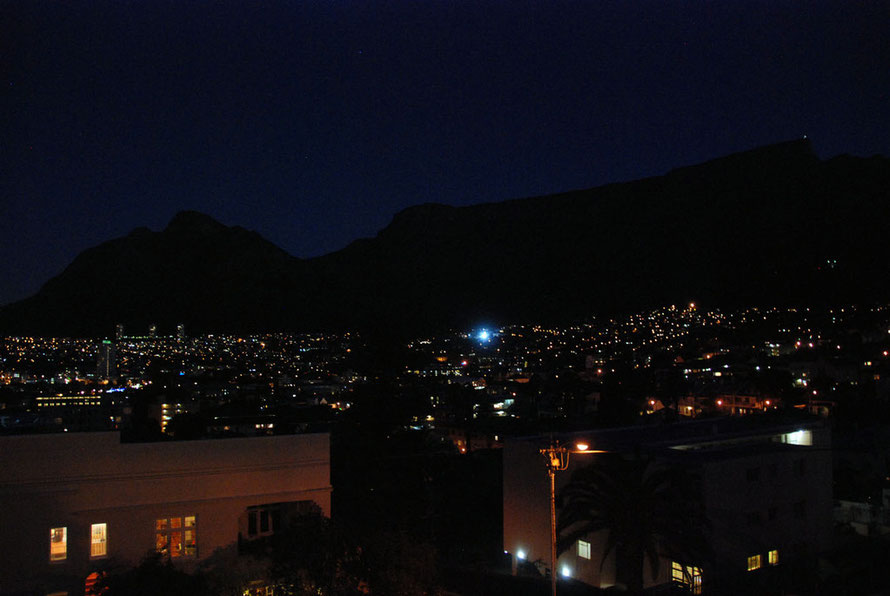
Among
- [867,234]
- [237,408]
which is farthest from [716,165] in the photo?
[237,408]

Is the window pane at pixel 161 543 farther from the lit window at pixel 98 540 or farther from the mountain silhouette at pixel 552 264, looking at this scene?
Answer: the mountain silhouette at pixel 552 264

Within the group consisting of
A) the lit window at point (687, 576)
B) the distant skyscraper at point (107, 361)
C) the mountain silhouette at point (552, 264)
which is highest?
the mountain silhouette at point (552, 264)

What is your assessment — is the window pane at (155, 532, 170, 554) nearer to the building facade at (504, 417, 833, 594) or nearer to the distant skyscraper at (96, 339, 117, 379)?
the building facade at (504, 417, 833, 594)

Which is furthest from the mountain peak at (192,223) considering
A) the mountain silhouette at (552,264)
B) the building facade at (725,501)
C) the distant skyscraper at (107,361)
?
the building facade at (725,501)

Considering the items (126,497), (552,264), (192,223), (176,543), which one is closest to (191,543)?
(176,543)

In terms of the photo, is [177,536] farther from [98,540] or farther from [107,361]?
[107,361]

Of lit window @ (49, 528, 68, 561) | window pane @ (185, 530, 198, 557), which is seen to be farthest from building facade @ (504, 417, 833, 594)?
lit window @ (49, 528, 68, 561)
